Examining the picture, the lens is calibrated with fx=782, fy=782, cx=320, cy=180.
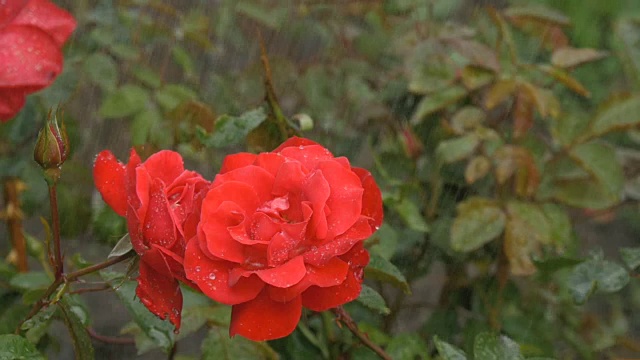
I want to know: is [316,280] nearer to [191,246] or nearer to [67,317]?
[191,246]

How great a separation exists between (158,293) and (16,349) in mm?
151

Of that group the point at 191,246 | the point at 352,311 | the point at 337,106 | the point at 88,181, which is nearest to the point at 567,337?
the point at 352,311

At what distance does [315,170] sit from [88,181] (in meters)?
0.79

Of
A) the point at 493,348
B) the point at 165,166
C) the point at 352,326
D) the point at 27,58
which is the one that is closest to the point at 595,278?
the point at 493,348

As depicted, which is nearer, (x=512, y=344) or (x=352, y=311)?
(x=512, y=344)

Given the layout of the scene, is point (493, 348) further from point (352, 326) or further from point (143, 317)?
point (143, 317)

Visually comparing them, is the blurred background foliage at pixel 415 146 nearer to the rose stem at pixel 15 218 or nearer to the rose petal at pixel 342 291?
the rose stem at pixel 15 218

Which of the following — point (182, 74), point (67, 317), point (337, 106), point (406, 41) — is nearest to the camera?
point (67, 317)

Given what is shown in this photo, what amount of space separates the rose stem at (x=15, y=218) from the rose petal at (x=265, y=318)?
688mm

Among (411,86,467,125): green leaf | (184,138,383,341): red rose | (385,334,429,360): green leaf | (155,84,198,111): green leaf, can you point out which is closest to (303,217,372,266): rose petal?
(184,138,383,341): red rose

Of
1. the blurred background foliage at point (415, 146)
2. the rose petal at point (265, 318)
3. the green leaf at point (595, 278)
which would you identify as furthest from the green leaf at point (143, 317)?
the green leaf at point (595, 278)

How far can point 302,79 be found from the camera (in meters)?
1.41

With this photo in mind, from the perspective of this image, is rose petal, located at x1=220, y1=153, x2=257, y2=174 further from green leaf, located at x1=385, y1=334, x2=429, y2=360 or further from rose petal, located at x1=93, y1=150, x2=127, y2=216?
green leaf, located at x1=385, y1=334, x2=429, y2=360

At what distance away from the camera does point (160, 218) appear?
0.57m
